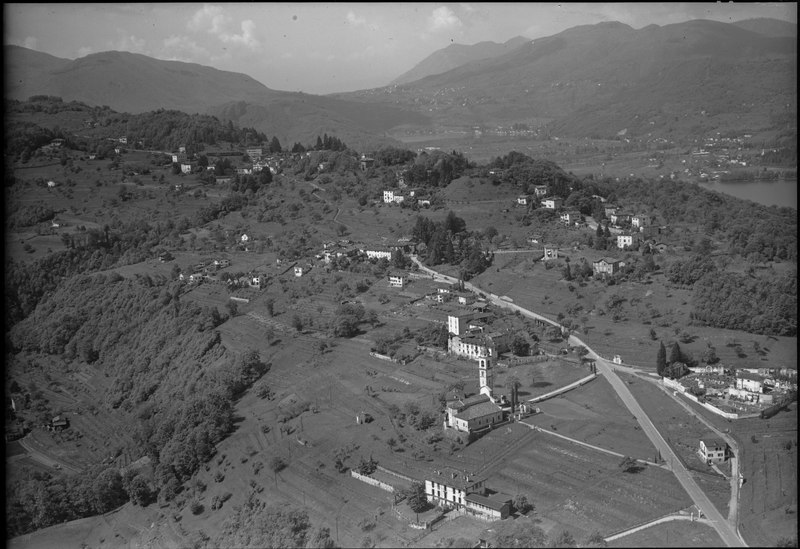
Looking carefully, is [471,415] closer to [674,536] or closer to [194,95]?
[674,536]

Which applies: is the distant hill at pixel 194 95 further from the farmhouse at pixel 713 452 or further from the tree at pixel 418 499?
the farmhouse at pixel 713 452

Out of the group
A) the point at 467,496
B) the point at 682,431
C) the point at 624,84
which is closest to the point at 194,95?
the point at 624,84

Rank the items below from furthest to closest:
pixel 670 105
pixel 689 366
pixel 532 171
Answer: pixel 670 105, pixel 532 171, pixel 689 366

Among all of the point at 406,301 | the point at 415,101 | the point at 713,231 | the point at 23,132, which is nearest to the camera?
the point at 406,301

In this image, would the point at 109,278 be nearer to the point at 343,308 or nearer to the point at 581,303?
the point at 343,308

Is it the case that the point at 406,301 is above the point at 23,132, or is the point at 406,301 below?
below

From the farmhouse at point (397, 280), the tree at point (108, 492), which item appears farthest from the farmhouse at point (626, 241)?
the tree at point (108, 492)

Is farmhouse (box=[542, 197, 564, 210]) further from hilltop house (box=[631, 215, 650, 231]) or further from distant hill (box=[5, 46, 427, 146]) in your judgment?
distant hill (box=[5, 46, 427, 146])

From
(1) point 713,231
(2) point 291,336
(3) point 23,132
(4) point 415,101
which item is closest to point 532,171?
(1) point 713,231
